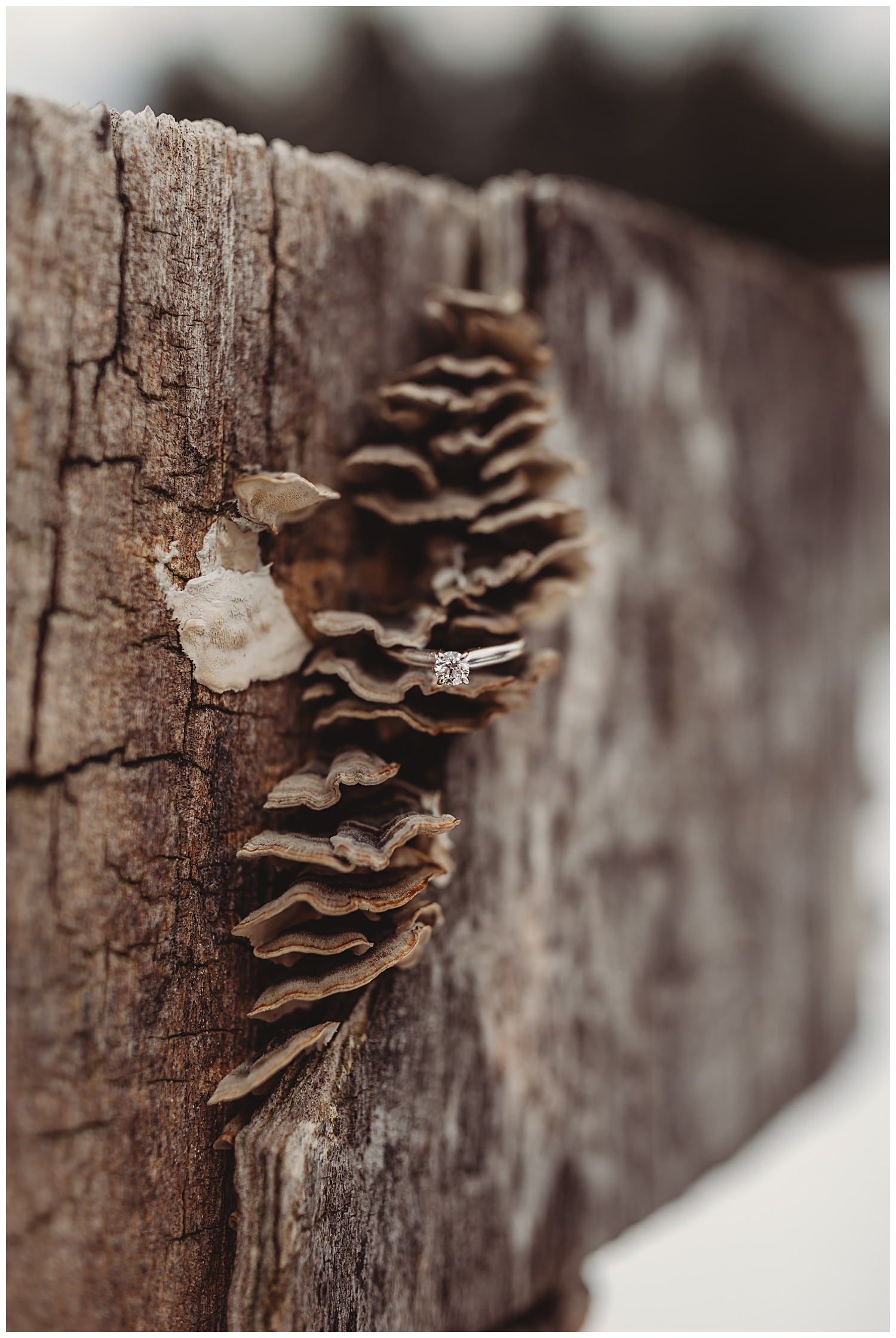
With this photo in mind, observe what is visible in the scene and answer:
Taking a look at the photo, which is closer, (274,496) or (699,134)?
(274,496)

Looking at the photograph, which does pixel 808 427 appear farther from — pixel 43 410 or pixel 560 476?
pixel 43 410

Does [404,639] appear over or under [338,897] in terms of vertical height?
over

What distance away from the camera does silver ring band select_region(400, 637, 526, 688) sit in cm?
105

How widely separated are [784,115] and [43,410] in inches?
90.6

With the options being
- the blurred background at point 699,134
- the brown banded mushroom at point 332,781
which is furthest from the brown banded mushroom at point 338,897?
the blurred background at point 699,134

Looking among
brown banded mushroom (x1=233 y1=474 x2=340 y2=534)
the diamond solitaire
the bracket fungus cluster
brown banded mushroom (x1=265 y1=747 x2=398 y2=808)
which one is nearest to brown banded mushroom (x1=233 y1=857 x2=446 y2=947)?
the bracket fungus cluster

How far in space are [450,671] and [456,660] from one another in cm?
2

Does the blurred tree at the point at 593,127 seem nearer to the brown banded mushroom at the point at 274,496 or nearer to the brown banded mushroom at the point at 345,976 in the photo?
the brown banded mushroom at the point at 274,496

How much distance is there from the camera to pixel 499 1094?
4.76 ft

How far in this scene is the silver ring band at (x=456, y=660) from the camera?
1.05 metres

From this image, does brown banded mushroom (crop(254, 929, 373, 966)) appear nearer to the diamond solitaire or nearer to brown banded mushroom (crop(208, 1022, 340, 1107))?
brown banded mushroom (crop(208, 1022, 340, 1107))

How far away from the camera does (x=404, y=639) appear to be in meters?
1.08

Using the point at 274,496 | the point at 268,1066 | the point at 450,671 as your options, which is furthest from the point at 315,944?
the point at 274,496

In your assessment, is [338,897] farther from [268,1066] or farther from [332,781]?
[268,1066]
